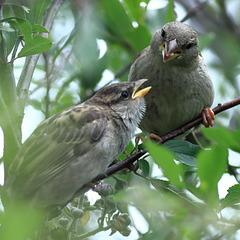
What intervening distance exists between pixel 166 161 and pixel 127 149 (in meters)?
1.45

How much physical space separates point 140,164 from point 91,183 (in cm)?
29

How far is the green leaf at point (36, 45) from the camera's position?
1957 millimetres

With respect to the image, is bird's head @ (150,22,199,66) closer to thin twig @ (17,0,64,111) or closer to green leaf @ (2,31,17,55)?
thin twig @ (17,0,64,111)

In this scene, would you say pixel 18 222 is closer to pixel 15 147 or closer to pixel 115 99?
pixel 15 147

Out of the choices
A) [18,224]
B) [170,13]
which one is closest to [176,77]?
[170,13]

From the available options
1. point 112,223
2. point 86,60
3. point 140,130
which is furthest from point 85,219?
point 140,130

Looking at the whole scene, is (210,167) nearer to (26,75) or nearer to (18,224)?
(18,224)

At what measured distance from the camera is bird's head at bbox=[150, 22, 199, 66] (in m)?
3.15

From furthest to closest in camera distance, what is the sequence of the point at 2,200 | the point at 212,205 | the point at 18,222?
the point at 2,200 → the point at 212,205 → the point at 18,222

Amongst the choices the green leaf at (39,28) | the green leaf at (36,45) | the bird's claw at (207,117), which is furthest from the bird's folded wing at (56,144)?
the bird's claw at (207,117)

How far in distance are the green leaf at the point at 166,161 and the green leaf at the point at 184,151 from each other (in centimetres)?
72

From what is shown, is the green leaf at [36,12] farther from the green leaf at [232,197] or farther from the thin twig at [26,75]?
the green leaf at [232,197]

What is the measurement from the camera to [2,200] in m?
1.82

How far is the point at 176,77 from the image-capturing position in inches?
128
